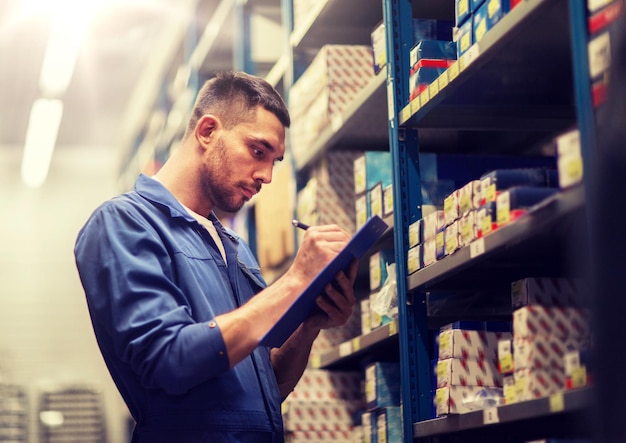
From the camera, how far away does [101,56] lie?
8672mm

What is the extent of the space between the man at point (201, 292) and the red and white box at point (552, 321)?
0.46 metres

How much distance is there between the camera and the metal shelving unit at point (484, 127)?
2218 mm

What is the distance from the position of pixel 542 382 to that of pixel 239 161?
1.08 metres

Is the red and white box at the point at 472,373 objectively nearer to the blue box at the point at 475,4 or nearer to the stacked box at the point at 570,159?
the stacked box at the point at 570,159

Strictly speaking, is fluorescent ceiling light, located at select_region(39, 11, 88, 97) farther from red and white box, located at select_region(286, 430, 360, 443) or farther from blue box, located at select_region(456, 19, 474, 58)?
blue box, located at select_region(456, 19, 474, 58)

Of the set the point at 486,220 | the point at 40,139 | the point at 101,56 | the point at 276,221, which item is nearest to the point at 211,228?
the point at 486,220

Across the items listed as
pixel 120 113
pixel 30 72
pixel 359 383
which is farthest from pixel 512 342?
pixel 120 113

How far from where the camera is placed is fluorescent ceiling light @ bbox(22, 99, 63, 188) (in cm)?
968

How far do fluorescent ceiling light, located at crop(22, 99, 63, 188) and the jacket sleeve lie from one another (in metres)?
7.57

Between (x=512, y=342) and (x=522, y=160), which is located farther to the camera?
(x=522, y=160)

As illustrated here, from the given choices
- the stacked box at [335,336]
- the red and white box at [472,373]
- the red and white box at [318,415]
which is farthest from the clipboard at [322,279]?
the stacked box at [335,336]

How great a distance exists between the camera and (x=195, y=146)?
2695 mm

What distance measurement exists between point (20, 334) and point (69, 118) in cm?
289

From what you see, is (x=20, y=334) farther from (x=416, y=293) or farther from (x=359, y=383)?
(x=416, y=293)
